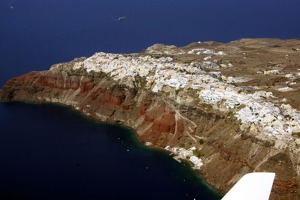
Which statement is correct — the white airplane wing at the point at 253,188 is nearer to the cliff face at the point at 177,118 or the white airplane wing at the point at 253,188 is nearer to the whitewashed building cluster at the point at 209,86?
the cliff face at the point at 177,118

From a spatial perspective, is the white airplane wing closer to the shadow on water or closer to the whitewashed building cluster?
the shadow on water

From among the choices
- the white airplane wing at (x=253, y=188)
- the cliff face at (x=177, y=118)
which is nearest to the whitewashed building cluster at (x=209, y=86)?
the cliff face at (x=177, y=118)

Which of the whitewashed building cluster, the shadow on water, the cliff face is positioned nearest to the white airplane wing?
the cliff face

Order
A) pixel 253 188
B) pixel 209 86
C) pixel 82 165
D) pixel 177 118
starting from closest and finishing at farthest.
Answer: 1. pixel 253 188
2. pixel 82 165
3. pixel 177 118
4. pixel 209 86

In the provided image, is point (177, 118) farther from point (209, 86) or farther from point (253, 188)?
point (253, 188)

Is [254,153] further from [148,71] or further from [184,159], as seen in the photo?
[148,71]

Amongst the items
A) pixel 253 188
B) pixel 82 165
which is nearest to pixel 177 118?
pixel 82 165
